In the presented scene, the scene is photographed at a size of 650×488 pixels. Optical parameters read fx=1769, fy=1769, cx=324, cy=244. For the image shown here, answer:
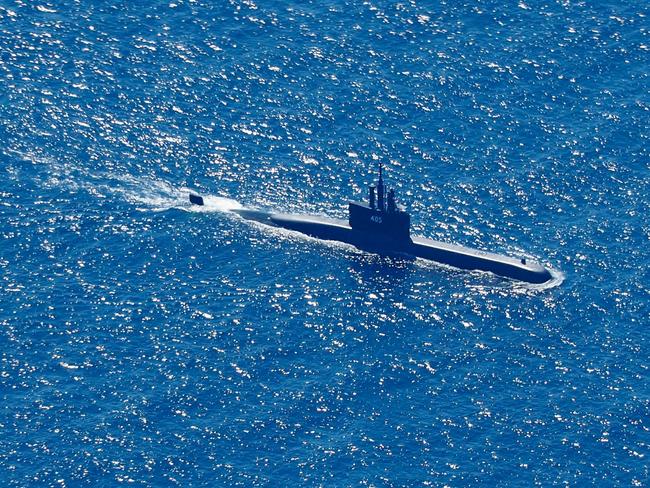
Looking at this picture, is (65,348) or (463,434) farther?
(65,348)

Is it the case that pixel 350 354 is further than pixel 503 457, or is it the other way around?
pixel 350 354

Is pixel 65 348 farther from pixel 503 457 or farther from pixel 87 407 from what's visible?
pixel 503 457

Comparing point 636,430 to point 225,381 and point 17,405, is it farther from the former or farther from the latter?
point 17,405

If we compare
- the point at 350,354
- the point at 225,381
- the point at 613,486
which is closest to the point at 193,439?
the point at 225,381

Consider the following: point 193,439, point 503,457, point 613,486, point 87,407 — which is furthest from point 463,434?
point 87,407

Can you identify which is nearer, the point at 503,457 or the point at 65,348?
the point at 503,457

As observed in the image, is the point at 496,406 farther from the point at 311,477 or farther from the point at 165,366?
the point at 165,366

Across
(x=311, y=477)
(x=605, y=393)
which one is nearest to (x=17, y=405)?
(x=311, y=477)
